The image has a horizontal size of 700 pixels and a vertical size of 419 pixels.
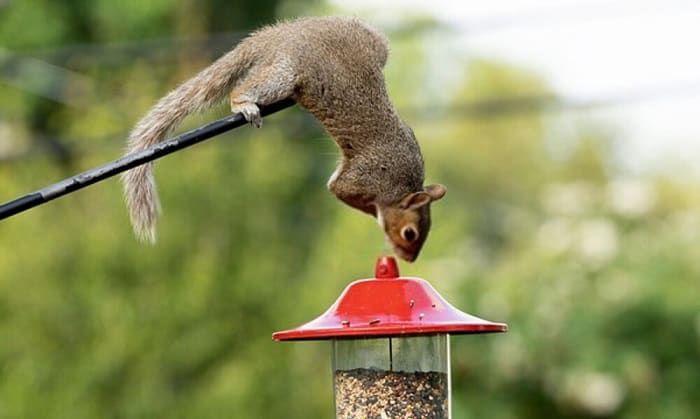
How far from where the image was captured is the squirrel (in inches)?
114

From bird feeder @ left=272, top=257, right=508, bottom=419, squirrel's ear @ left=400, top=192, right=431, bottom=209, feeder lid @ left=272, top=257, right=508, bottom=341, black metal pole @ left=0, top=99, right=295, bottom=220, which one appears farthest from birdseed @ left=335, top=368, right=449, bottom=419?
black metal pole @ left=0, top=99, right=295, bottom=220

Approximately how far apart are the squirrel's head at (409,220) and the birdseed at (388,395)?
36 centimetres

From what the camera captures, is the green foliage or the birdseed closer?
the birdseed

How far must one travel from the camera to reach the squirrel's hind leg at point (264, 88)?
9.39 ft

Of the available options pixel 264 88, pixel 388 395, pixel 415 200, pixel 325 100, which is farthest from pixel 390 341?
pixel 264 88

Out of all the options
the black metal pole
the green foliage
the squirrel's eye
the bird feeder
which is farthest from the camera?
the green foliage

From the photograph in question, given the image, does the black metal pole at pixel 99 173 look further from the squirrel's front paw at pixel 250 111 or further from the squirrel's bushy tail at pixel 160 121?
the squirrel's bushy tail at pixel 160 121

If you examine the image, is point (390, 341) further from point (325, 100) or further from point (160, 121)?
point (160, 121)

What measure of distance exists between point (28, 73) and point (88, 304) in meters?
4.01

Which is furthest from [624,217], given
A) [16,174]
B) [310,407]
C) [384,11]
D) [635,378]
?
[384,11]

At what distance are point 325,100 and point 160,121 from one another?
1.17 feet

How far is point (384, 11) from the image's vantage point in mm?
21953

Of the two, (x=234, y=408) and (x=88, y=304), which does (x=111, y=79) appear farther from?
(x=234, y=408)

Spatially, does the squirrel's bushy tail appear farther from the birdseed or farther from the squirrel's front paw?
the birdseed
